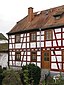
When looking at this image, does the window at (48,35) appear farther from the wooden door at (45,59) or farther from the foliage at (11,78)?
the foliage at (11,78)

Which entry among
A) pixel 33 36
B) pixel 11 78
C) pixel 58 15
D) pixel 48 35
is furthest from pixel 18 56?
pixel 11 78

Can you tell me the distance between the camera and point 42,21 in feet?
110

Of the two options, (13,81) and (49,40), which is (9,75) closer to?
(13,81)

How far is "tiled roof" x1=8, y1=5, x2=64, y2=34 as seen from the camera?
3070cm

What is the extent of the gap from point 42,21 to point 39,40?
295 centimetres

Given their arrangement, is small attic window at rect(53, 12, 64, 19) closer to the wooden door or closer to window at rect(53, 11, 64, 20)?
window at rect(53, 11, 64, 20)

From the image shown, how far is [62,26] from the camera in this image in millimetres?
28656

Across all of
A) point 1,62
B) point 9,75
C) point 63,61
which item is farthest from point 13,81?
point 1,62

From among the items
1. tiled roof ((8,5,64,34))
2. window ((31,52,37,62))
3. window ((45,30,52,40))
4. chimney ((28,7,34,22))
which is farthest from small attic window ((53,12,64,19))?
chimney ((28,7,34,22))

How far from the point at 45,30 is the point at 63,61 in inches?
179

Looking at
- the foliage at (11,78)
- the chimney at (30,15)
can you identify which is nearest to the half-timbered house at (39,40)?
the chimney at (30,15)

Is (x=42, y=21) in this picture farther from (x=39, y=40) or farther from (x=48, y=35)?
(x=48, y=35)

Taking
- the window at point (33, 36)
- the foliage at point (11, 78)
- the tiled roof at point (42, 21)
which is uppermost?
the tiled roof at point (42, 21)

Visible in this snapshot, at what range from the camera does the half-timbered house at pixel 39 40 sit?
96.3ft
